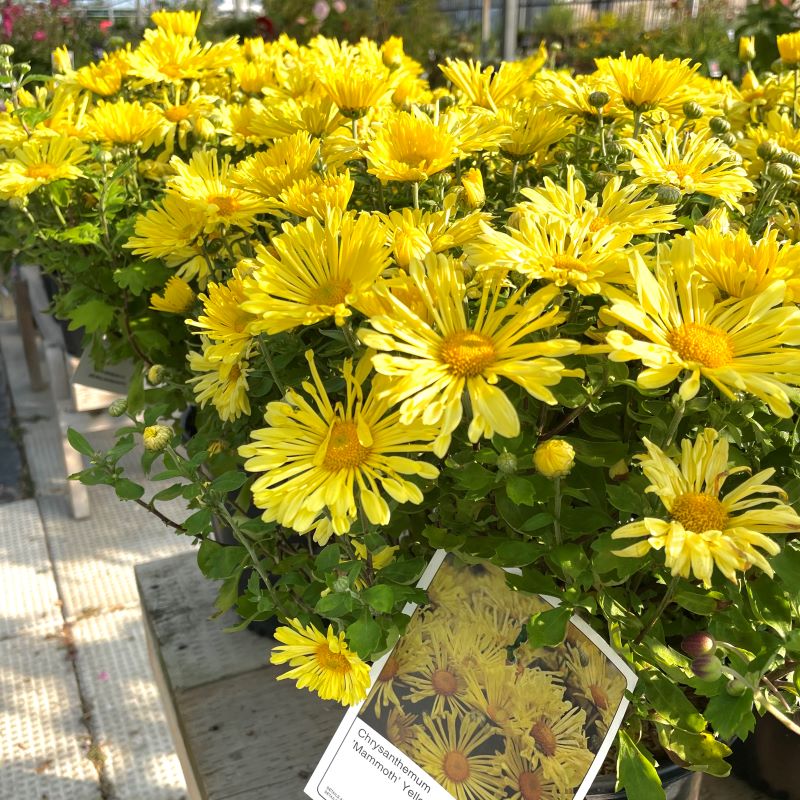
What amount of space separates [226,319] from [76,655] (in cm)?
179

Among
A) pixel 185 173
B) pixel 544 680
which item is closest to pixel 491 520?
pixel 544 680

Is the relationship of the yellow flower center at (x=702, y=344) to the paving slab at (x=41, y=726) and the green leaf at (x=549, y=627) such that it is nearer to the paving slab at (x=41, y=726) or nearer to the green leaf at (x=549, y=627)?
the green leaf at (x=549, y=627)

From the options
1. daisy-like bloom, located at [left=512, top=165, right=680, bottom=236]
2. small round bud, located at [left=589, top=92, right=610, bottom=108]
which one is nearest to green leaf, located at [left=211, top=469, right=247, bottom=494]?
daisy-like bloom, located at [left=512, top=165, right=680, bottom=236]

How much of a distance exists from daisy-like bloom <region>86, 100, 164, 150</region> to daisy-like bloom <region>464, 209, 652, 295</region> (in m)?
0.75

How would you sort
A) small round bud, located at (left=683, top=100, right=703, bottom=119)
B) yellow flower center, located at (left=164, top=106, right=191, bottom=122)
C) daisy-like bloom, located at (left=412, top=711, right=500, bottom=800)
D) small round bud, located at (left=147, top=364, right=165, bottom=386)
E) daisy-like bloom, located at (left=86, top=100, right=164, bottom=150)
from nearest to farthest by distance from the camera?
daisy-like bloom, located at (left=412, top=711, right=500, bottom=800)
small round bud, located at (left=683, top=100, right=703, bottom=119)
small round bud, located at (left=147, top=364, right=165, bottom=386)
daisy-like bloom, located at (left=86, top=100, right=164, bottom=150)
yellow flower center, located at (left=164, top=106, right=191, bottom=122)

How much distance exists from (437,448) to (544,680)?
28 cm

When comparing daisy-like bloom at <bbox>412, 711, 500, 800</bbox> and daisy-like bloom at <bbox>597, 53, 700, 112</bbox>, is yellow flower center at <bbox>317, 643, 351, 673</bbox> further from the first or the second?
daisy-like bloom at <bbox>597, 53, 700, 112</bbox>

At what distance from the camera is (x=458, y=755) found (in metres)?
0.68

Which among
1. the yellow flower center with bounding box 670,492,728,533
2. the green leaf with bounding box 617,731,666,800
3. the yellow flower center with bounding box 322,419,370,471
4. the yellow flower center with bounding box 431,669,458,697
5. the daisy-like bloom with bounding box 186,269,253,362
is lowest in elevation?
the green leaf with bounding box 617,731,666,800

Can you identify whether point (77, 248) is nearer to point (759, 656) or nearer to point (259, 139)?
point (259, 139)

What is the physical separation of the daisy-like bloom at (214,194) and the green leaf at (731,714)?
1.78ft

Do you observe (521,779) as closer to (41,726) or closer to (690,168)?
(690,168)

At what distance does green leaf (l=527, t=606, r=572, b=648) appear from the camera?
610 millimetres

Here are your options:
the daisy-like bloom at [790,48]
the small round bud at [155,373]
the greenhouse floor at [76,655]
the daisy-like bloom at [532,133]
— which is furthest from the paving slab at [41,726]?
the daisy-like bloom at [790,48]
